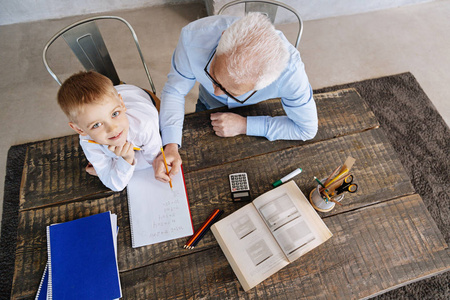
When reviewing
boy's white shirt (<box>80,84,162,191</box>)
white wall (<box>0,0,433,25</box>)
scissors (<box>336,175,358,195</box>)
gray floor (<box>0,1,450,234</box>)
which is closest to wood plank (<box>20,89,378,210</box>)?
boy's white shirt (<box>80,84,162,191</box>)

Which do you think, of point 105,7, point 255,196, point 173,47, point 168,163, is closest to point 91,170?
point 168,163

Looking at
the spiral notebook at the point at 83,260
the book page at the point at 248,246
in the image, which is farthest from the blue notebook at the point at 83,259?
the book page at the point at 248,246

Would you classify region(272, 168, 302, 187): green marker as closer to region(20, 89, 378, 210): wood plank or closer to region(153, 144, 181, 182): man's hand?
region(20, 89, 378, 210): wood plank

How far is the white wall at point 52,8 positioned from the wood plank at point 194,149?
203 cm

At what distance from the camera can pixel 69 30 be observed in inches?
51.4

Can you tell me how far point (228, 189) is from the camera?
109 centimetres

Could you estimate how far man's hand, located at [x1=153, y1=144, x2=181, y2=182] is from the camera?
1069 mm

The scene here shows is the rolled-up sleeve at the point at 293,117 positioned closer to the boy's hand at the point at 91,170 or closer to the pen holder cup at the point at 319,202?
the pen holder cup at the point at 319,202

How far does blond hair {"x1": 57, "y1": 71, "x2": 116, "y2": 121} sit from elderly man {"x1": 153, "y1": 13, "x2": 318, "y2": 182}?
325mm

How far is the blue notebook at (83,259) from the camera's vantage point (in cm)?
91

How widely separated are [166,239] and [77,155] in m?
0.54

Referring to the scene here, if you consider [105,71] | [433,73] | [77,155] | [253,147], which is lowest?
[433,73]

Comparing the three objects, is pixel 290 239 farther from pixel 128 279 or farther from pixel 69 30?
pixel 69 30

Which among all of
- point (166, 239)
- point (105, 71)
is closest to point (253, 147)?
point (166, 239)
